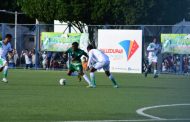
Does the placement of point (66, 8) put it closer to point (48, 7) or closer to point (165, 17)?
point (48, 7)

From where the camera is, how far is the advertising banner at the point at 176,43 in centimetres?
3925

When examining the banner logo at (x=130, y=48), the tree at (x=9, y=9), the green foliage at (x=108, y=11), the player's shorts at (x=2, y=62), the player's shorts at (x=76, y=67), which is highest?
the tree at (x=9, y=9)

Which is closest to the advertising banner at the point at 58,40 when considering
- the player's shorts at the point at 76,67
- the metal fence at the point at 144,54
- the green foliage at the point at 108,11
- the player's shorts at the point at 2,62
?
the metal fence at the point at 144,54

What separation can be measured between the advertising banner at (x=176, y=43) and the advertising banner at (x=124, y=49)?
5.49 ft

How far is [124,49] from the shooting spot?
40.1 meters

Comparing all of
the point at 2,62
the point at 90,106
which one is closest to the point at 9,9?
the point at 2,62

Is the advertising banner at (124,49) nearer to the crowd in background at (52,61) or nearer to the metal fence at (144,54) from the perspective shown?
the metal fence at (144,54)

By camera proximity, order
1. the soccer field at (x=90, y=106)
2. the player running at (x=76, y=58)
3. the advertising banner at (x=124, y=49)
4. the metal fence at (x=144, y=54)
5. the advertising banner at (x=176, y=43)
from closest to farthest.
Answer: the soccer field at (x=90, y=106) < the player running at (x=76, y=58) < the advertising banner at (x=176, y=43) < the advertising banner at (x=124, y=49) < the metal fence at (x=144, y=54)

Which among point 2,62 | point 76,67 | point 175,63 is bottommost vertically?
point 76,67

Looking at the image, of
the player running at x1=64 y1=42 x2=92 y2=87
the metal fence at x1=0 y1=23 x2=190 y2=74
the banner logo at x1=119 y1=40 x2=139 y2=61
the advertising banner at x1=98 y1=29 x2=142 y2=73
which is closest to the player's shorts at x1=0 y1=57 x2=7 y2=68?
the player running at x1=64 y1=42 x2=92 y2=87

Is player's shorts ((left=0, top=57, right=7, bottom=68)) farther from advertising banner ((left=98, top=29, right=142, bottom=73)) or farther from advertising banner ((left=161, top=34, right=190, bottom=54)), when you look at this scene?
advertising banner ((left=161, top=34, right=190, bottom=54))

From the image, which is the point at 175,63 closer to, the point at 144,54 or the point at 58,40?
the point at 144,54

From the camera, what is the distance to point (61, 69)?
45.1 meters

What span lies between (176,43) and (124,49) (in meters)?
3.46
